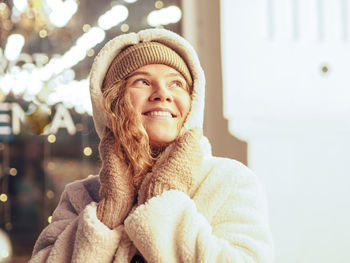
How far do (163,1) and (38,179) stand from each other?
1.61 m

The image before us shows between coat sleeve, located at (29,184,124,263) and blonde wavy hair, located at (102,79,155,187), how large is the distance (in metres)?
0.11

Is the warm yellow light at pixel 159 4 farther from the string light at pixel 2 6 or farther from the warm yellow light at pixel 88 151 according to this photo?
the string light at pixel 2 6

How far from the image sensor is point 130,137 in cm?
92

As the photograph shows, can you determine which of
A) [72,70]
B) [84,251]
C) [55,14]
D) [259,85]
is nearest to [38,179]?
[72,70]

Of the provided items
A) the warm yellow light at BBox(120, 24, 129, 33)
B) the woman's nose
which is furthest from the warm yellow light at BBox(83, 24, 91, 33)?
the woman's nose

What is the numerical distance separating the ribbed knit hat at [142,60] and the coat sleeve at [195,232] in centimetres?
28

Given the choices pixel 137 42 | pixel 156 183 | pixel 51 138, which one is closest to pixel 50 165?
pixel 51 138

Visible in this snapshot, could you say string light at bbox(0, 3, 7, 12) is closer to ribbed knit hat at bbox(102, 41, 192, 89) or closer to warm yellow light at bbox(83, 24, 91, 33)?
warm yellow light at bbox(83, 24, 91, 33)

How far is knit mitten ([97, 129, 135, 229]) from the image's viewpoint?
2.94 ft

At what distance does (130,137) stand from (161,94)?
11 centimetres

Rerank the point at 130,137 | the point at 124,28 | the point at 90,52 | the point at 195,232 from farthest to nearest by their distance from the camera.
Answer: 1. the point at 90,52
2. the point at 124,28
3. the point at 130,137
4. the point at 195,232

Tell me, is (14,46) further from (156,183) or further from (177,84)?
(156,183)

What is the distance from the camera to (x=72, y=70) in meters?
3.25

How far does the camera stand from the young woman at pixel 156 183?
82cm
